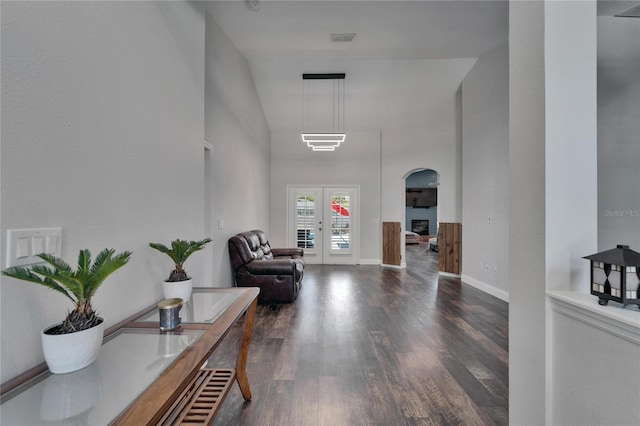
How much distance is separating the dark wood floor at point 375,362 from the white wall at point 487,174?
0.66 meters

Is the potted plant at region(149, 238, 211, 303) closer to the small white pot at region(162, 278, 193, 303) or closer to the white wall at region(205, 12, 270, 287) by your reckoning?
the small white pot at region(162, 278, 193, 303)

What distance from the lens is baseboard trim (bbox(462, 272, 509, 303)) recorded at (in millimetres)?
4188

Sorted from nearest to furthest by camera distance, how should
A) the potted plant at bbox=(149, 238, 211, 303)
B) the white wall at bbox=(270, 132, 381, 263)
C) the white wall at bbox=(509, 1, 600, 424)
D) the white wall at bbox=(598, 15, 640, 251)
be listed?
the white wall at bbox=(509, 1, 600, 424)
the potted plant at bbox=(149, 238, 211, 303)
the white wall at bbox=(598, 15, 640, 251)
the white wall at bbox=(270, 132, 381, 263)

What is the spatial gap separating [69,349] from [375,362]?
2237 mm

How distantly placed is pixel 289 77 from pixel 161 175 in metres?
4.52

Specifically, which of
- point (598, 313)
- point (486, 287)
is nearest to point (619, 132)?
point (486, 287)

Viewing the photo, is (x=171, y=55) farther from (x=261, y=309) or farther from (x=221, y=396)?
(x=261, y=309)

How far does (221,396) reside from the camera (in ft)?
5.35

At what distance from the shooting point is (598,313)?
3.22 feet

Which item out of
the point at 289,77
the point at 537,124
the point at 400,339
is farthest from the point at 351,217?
the point at 537,124

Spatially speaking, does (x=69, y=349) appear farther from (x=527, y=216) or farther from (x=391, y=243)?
(x=391, y=243)

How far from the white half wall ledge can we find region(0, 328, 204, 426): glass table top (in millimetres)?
1560

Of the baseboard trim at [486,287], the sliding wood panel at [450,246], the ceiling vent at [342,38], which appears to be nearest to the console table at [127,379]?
the ceiling vent at [342,38]

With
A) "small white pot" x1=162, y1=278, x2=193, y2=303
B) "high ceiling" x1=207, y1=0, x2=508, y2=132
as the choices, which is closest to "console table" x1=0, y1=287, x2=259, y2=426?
"small white pot" x1=162, y1=278, x2=193, y2=303
